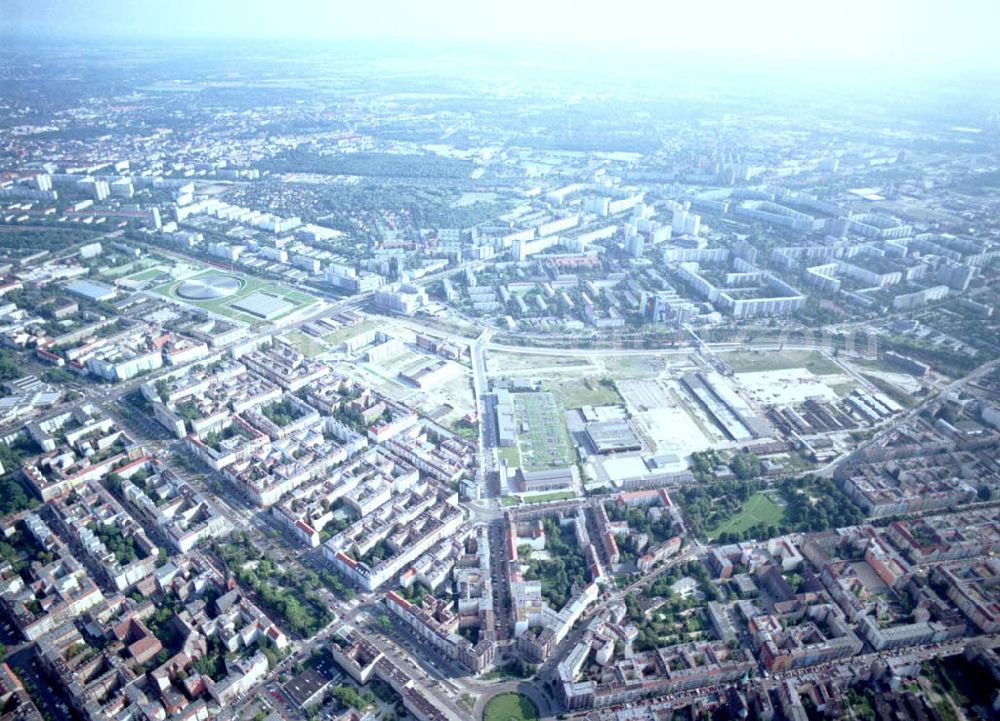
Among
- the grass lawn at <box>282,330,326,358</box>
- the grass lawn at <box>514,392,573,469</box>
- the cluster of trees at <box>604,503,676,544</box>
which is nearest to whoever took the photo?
the cluster of trees at <box>604,503,676,544</box>

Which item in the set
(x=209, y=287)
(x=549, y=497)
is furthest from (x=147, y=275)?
(x=549, y=497)

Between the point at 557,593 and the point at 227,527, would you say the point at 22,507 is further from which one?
the point at 557,593

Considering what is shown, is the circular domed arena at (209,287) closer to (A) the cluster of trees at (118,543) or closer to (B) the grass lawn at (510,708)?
(A) the cluster of trees at (118,543)

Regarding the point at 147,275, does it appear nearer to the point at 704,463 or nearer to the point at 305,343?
the point at 305,343

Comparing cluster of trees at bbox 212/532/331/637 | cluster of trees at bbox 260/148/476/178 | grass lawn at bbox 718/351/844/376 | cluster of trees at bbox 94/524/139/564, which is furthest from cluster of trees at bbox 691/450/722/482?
cluster of trees at bbox 260/148/476/178

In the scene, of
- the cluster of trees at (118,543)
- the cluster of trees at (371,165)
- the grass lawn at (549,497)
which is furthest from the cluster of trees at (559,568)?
the cluster of trees at (371,165)

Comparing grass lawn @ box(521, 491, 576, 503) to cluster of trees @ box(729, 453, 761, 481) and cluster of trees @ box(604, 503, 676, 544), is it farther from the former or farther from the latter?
cluster of trees @ box(729, 453, 761, 481)

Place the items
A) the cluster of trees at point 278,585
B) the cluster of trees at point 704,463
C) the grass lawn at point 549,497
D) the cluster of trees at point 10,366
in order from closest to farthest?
the cluster of trees at point 278,585 < the grass lawn at point 549,497 < the cluster of trees at point 704,463 < the cluster of trees at point 10,366
